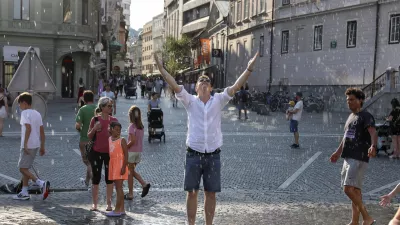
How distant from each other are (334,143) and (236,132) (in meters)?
4.09

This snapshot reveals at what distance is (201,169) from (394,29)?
88.4 ft

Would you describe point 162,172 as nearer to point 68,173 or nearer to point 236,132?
point 68,173

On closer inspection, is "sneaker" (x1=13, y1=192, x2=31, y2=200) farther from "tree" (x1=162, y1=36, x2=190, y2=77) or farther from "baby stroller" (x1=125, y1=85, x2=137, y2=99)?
"tree" (x1=162, y1=36, x2=190, y2=77)

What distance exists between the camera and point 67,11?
40.6 meters

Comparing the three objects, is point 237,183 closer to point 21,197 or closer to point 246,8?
point 21,197

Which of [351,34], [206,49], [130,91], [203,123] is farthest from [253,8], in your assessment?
[203,123]

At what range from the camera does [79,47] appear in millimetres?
40531

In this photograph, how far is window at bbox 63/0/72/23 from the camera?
133 ft

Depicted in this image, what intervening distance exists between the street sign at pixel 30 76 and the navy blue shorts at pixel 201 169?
6100mm

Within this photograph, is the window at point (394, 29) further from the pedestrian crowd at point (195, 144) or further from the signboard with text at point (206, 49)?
the signboard with text at point (206, 49)

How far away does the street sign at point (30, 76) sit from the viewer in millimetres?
11422

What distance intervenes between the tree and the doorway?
4016 cm

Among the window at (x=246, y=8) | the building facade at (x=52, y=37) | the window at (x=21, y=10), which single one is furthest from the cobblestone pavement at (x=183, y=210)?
the window at (x=246, y=8)

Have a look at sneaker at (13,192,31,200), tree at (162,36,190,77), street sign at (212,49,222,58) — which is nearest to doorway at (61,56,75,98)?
street sign at (212,49,222,58)
